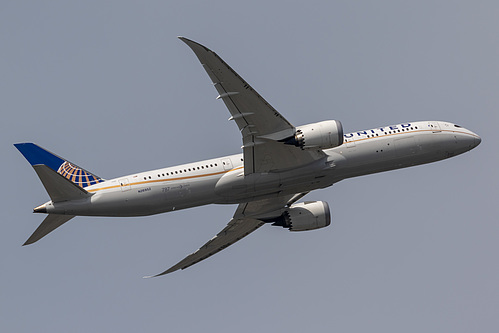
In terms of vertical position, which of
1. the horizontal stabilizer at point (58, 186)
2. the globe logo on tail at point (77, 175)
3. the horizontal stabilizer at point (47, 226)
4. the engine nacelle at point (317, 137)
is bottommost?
the horizontal stabilizer at point (47, 226)

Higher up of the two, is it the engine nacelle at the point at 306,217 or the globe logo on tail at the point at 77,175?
the globe logo on tail at the point at 77,175

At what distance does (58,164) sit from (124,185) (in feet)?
18.2

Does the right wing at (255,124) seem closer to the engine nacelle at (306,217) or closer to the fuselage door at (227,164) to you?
the fuselage door at (227,164)

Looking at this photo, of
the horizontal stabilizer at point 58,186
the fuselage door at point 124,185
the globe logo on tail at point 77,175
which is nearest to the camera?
the horizontal stabilizer at point 58,186

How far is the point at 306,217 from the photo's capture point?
201ft

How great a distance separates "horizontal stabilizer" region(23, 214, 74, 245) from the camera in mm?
53875

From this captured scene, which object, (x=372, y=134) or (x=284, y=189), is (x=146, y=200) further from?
(x=372, y=134)

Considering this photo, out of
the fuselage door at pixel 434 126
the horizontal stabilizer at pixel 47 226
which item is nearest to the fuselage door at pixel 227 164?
the horizontal stabilizer at pixel 47 226

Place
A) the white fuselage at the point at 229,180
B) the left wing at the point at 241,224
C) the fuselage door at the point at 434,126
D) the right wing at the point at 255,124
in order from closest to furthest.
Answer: the right wing at the point at 255,124, the white fuselage at the point at 229,180, the fuselage door at the point at 434,126, the left wing at the point at 241,224

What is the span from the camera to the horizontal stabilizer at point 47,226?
5388 cm

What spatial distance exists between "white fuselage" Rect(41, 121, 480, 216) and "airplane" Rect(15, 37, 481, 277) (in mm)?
65

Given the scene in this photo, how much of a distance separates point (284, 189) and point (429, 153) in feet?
35.4

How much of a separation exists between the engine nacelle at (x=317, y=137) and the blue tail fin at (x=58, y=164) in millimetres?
13488

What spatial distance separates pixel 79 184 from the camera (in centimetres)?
5500
